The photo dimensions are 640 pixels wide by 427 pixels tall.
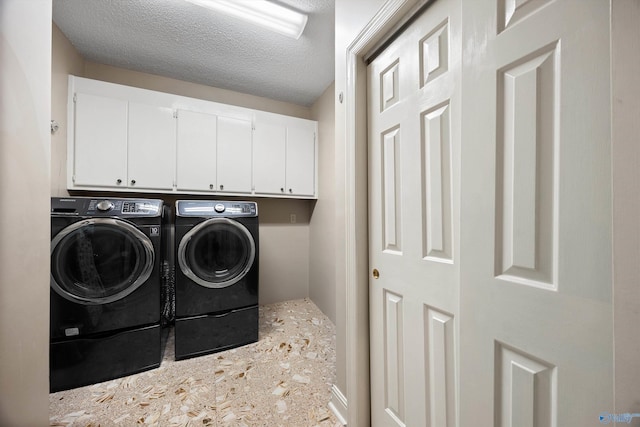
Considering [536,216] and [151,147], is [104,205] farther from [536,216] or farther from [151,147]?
[536,216]

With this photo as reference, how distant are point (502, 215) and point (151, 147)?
8.44 ft

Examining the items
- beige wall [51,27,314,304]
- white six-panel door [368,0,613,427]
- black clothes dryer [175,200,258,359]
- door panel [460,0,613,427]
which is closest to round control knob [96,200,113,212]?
black clothes dryer [175,200,258,359]

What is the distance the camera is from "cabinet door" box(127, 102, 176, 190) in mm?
2025

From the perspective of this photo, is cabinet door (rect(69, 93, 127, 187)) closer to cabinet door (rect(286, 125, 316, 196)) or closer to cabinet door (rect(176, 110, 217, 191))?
cabinet door (rect(176, 110, 217, 191))

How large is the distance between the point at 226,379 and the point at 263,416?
17.6 inches

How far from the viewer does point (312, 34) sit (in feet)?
6.05

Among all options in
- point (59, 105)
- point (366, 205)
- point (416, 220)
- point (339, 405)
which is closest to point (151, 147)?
point (59, 105)

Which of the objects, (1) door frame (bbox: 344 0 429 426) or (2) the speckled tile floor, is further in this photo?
(2) the speckled tile floor

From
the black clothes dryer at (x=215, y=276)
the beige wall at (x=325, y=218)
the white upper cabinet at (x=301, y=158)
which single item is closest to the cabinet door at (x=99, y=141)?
the black clothes dryer at (x=215, y=276)

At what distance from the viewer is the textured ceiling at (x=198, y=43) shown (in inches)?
64.1

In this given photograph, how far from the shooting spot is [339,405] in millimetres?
1312

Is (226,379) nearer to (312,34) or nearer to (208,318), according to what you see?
(208,318)

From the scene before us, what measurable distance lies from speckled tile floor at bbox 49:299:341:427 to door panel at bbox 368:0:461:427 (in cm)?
53

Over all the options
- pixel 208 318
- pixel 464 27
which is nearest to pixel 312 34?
pixel 464 27
